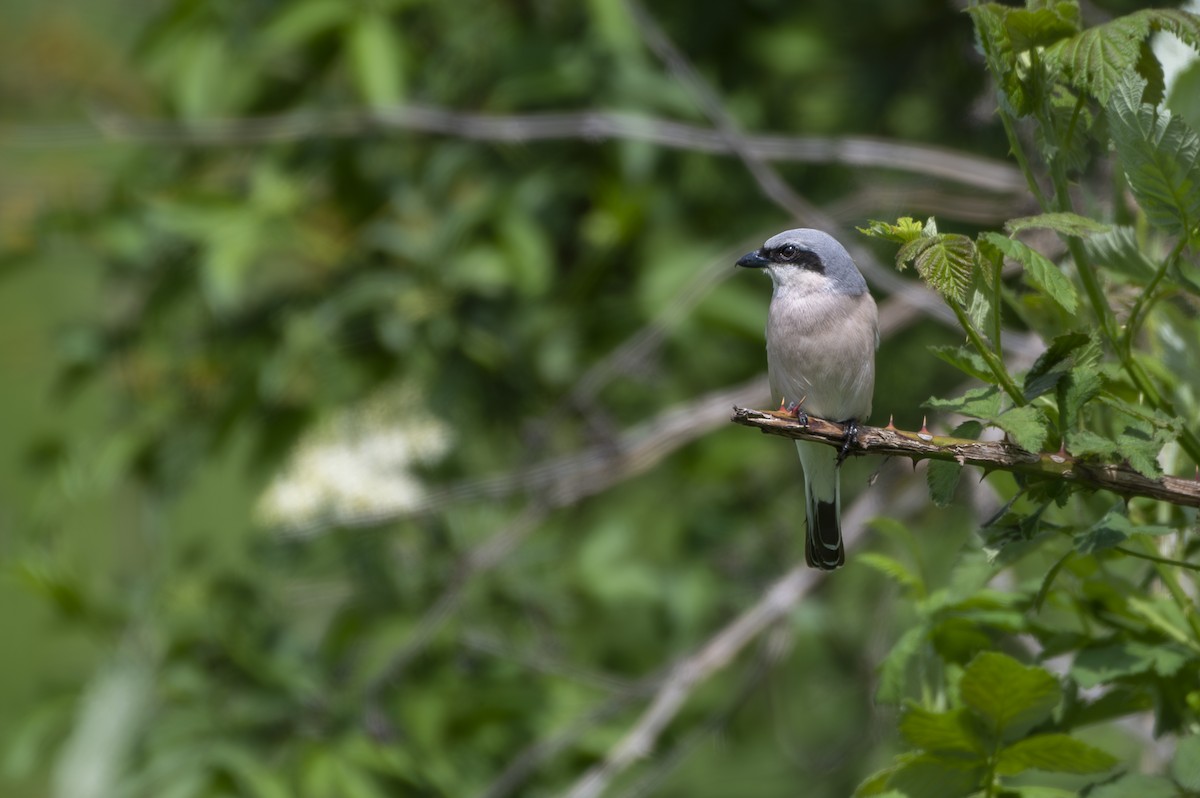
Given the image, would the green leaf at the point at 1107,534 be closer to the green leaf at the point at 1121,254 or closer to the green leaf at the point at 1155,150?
the green leaf at the point at 1155,150

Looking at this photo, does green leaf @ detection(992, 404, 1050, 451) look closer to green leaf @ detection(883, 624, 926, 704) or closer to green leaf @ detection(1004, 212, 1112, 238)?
green leaf @ detection(1004, 212, 1112, 238)

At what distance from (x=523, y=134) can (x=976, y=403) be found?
1934 millimetres

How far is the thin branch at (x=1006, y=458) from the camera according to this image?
1148 mm

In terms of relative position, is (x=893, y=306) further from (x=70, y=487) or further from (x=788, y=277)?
(x=70, y=487)

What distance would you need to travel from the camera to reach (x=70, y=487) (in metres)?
3.55

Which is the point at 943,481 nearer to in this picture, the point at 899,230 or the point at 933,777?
the point at 899,230

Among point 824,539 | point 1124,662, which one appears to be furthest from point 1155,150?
point 824,539

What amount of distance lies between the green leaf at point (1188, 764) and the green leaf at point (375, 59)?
8.10ft

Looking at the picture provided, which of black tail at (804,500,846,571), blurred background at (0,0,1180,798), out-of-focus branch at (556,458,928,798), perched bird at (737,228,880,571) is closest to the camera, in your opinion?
black tail at (804,500,846,571)

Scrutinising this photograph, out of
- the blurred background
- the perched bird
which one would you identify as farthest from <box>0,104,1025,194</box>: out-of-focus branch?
the perched bird

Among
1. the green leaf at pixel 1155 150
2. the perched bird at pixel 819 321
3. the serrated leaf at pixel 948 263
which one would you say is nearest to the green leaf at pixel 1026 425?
the serrated leaf at pixel 948 263

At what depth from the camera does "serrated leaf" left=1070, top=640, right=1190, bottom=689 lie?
1.39 metres

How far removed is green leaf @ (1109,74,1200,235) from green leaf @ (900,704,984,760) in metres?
0.56

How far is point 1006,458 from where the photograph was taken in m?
1.15
